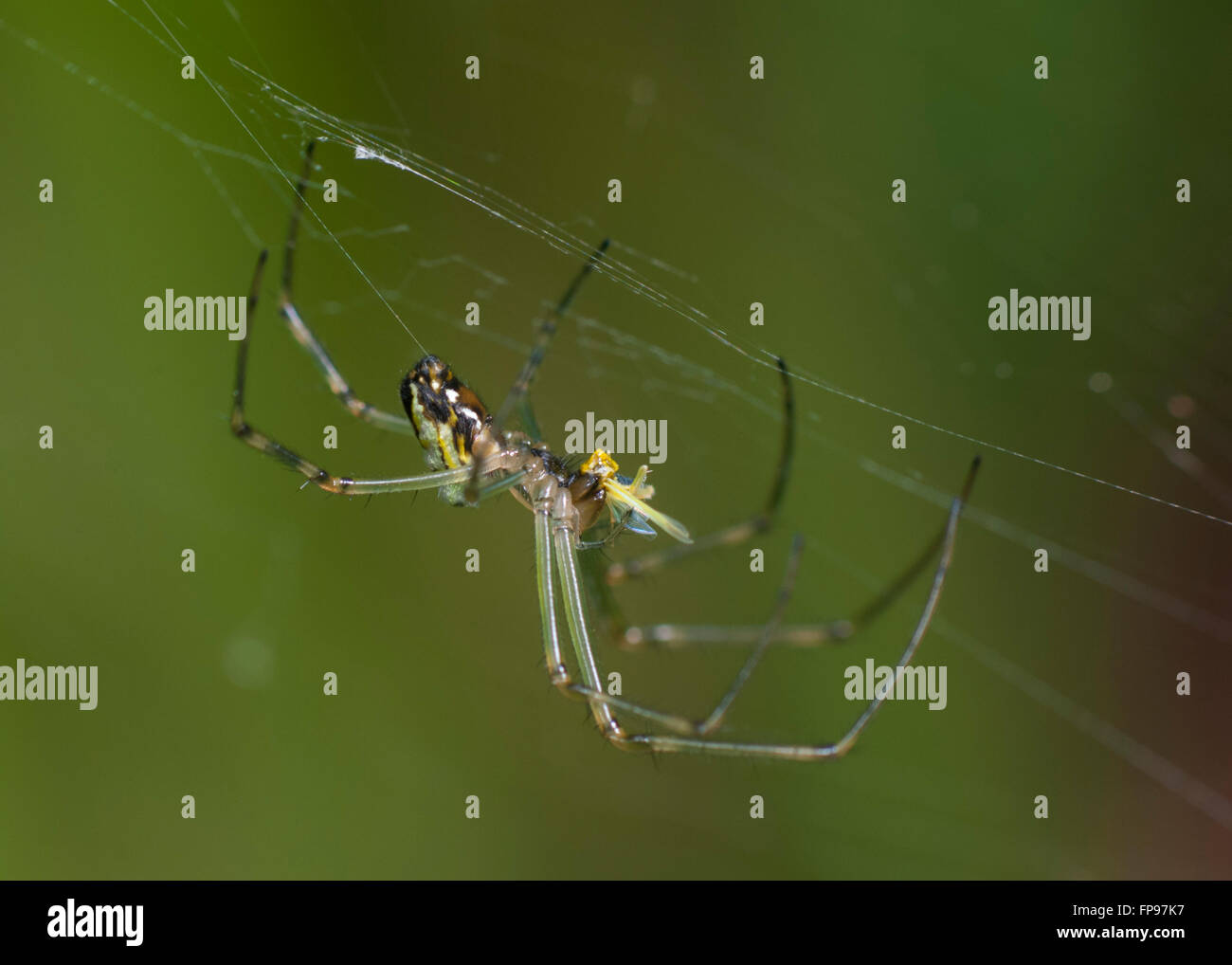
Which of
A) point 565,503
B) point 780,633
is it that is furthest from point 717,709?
point 565,503

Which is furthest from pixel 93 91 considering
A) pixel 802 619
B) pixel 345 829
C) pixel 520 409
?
pixel 802 619

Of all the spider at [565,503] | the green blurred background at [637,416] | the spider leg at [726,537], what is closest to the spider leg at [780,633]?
the spider at [565,503]

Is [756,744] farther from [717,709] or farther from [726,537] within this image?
[726,537]

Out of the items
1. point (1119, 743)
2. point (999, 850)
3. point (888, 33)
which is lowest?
point (999, 850)

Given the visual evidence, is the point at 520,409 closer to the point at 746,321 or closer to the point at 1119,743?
the point at 746,321

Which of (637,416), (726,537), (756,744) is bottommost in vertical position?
(756,744)

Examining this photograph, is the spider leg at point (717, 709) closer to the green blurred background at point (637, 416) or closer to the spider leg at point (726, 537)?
the spider leg at point (726, 537)
